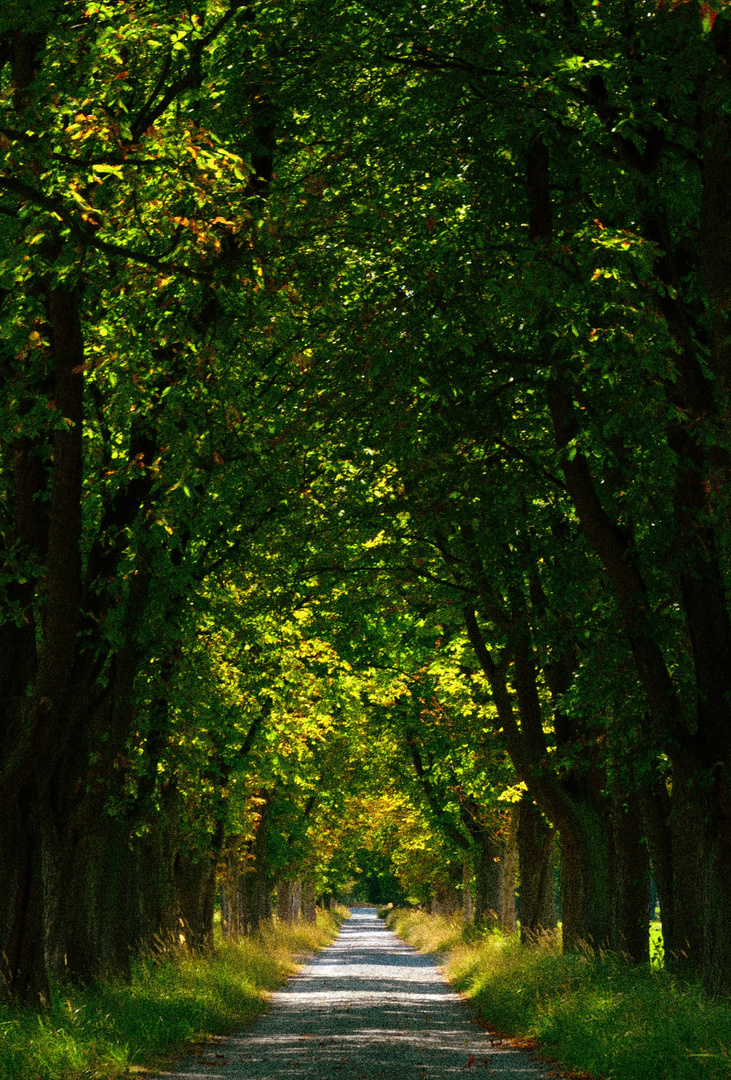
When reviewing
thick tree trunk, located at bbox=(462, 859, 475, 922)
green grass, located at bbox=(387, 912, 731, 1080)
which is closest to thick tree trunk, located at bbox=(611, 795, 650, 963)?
green grass, located at bbox=(387, 912, 731, 1080)

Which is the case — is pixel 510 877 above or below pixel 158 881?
below

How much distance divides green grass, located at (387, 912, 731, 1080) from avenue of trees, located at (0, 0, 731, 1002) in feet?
2.60

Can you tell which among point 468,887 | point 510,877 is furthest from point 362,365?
point 468,887

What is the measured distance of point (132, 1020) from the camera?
1338 centimetres

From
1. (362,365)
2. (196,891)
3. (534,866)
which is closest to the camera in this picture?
(362,365)

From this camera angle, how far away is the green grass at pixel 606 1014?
9.74 meters

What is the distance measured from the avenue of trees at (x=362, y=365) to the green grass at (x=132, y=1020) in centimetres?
64

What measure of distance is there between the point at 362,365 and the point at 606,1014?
678cm

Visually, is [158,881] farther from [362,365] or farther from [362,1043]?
[362,365]

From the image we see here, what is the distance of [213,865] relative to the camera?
27.5 m

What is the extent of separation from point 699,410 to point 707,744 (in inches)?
130

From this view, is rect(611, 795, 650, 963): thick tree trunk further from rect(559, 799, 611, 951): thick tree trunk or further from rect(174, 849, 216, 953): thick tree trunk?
rect(174, 849, 216, 953): thick tree trunk

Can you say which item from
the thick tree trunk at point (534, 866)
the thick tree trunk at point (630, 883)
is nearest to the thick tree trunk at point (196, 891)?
the thick tree trunk at point (534, 866)

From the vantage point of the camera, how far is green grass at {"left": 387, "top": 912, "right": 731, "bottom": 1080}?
9.74m
